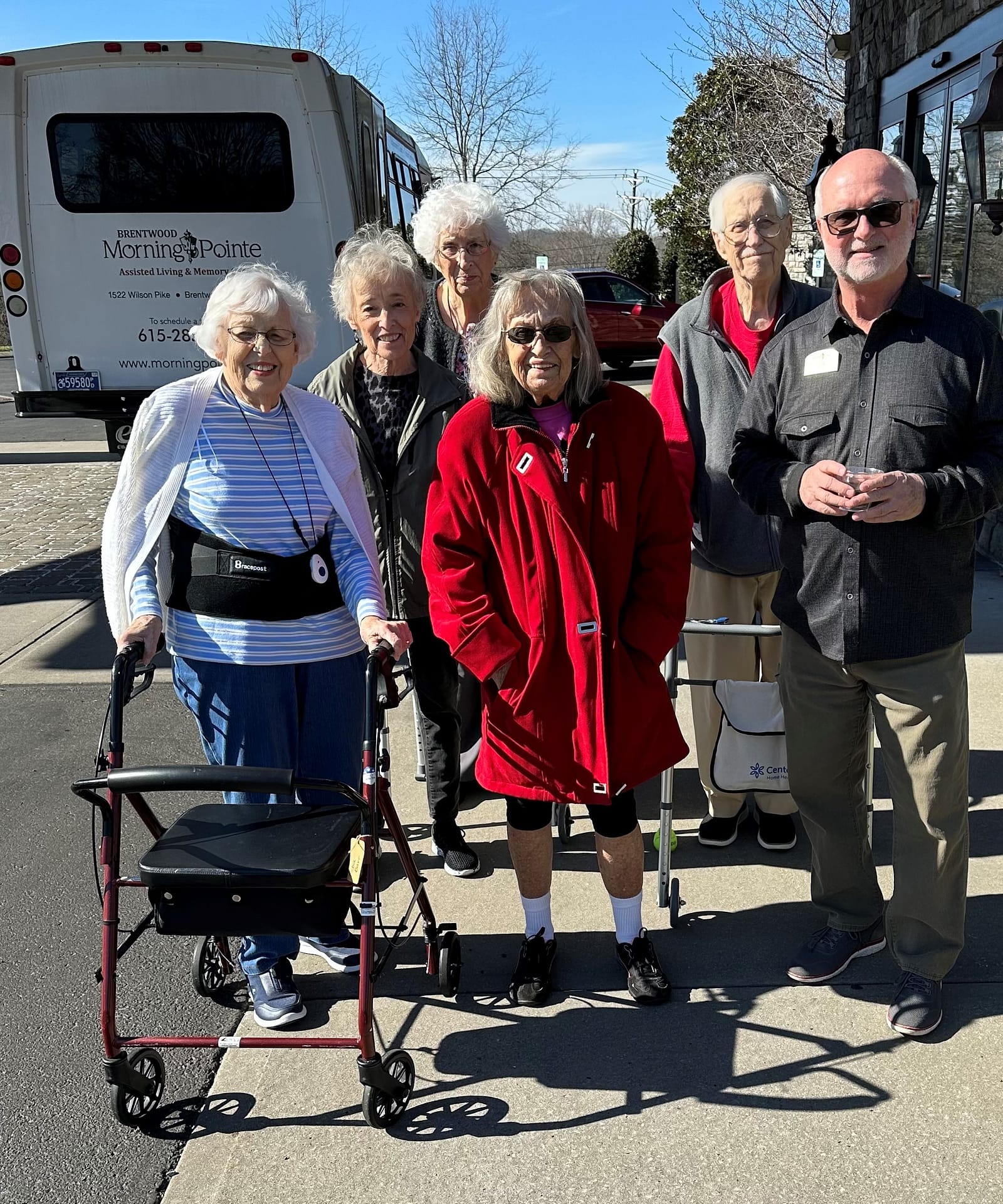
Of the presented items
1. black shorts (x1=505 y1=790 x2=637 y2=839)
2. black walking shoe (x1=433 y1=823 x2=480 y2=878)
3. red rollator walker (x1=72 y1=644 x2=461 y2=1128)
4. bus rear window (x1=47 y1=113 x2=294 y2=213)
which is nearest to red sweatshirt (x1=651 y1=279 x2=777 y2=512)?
black shorts (x1=505 y1=790 x2=637 y2=839)

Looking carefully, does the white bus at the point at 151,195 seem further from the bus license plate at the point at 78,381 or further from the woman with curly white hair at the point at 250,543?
the woman with curly white hair at the point at 250,543

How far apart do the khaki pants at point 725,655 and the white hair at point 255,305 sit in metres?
1.53

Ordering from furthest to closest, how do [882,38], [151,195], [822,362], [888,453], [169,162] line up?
[882,38] → [151,195] → [169,162] → [822,362] → [888,453]

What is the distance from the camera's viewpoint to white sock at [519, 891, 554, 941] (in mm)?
3154

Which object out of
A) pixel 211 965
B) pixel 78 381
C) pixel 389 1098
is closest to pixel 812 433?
pixel 389 1098

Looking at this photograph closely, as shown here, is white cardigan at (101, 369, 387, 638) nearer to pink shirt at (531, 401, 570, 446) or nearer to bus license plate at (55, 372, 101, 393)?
pink shirt at (531, 401, 570, 446)

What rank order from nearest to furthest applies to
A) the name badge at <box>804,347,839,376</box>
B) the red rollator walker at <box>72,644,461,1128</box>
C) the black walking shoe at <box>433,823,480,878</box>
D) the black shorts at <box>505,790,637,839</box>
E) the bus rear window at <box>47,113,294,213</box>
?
the red rollator walker at <box>72,644,461,1128</box>, the name badge at <box>804,347,839,376</box>, the black shorts at <box>505,790,637,839</box>, the black walking shoe at <box>433,823,480,878</box>, the bus rear window at <box>47,113,294,213</box>

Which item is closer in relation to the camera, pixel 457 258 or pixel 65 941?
pixel 65 941

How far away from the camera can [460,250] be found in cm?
368

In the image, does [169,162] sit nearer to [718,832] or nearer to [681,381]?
[681,381]

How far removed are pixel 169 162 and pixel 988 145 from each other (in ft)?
19.8

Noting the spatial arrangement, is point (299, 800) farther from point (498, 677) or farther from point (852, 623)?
point (852, 623)

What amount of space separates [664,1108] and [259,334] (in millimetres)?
2144

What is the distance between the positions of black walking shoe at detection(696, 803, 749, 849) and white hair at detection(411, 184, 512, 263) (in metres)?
2.13
